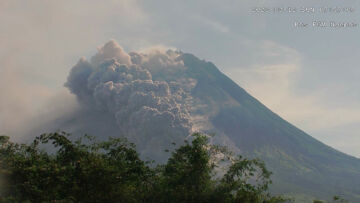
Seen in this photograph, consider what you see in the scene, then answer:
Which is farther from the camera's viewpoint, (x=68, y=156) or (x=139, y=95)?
(x=139, y=95)

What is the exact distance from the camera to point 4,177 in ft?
66.4

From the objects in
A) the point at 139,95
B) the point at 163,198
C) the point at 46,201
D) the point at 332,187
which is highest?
the point at 139,95

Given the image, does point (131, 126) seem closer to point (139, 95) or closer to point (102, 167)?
point (139, 95)

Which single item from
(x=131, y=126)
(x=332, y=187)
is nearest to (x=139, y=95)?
(x=131, y=126)

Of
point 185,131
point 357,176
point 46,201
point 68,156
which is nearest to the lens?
→ point 46,201

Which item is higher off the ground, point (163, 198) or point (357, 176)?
point (357, 176)

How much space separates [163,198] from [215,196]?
3.23 meters

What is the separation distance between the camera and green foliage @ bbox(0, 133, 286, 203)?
20.5m

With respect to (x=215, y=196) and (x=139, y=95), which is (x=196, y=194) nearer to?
(x=215, y=196)

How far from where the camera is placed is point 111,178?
73.2 ft

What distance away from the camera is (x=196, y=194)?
22.9 metres

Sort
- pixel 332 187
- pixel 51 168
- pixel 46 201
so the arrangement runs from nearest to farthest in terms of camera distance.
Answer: pixel 46 201 → pixel 51 168 → pixel 332 187

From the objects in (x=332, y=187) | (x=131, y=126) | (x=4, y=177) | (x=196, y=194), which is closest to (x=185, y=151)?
(x=196, y=194)

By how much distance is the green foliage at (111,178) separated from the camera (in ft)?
67.2
